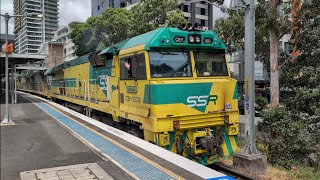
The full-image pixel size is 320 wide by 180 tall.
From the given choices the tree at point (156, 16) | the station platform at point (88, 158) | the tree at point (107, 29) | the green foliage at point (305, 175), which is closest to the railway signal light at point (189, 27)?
the station platform at point (88, 158)

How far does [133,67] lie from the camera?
761 cm

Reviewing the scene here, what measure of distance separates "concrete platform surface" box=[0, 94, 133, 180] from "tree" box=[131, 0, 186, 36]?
10477mm

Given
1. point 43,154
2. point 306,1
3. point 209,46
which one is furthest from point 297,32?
point 43,154

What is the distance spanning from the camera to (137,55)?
24.5 feet

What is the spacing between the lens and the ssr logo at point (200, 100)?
704 centimetres

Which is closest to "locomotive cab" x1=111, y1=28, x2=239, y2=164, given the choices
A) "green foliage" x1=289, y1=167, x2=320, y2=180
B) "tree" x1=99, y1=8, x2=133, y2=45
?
"green foliage" x1=289, y1=167, x2=320, y2=180

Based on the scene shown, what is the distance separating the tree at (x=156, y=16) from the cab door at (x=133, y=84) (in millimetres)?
10589

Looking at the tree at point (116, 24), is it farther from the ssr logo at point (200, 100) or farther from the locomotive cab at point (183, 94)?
the ssr logo at point (200, 100)

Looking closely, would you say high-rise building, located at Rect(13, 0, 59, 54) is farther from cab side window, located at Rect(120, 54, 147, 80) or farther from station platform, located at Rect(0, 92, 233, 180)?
station platform, located at Rect(0, 92, 233, 180)

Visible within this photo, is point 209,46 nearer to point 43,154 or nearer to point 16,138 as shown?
point 43,154

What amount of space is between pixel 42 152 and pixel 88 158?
119 centimetres

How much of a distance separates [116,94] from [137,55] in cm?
178

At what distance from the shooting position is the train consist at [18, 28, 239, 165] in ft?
22.5

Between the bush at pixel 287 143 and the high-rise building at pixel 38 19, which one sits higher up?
the high-rise building at pixel 38 19
